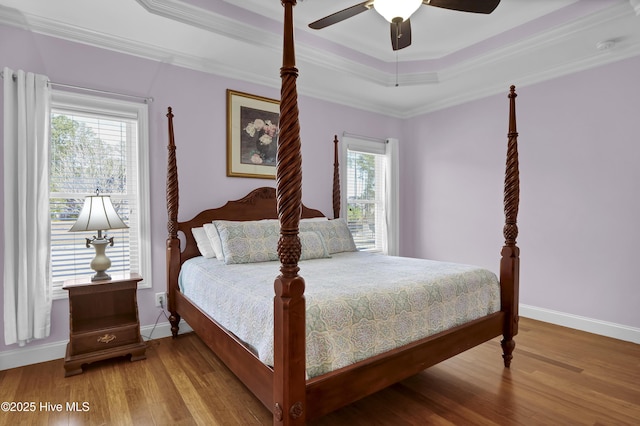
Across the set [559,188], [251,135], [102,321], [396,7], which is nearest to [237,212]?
[251,135]

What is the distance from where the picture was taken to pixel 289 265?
4.63 ft

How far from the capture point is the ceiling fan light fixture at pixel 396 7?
1882 millimetres

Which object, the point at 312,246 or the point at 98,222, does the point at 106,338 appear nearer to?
the point at 98,222

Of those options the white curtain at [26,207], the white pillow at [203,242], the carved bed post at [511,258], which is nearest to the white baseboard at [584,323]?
the carved bed post at [511,258]

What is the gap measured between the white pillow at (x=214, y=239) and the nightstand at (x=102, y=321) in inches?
24.4

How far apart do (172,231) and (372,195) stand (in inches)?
107

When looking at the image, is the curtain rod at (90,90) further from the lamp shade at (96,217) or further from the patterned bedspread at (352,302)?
the patterned bedspread at (352,302)

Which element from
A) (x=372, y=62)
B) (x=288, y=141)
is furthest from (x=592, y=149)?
(x=288, y=141)

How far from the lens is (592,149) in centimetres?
322

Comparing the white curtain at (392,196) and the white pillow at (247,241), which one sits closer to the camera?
A: the white pillow at (247,241)

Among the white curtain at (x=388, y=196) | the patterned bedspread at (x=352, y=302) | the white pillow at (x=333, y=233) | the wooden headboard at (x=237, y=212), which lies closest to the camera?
the patterned bedspread at (x=352, y=302)

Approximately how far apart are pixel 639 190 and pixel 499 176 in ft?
3.96

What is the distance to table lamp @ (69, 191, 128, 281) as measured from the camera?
2.45 meters

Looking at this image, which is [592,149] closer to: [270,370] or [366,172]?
[366,172]
